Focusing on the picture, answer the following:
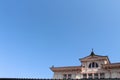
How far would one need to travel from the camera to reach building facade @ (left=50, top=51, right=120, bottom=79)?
2741 cm

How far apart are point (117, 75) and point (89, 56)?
19.5 ft

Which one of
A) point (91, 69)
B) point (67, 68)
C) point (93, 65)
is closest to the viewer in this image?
point (91, 69)

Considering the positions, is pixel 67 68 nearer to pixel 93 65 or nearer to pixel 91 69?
pixel 91 69

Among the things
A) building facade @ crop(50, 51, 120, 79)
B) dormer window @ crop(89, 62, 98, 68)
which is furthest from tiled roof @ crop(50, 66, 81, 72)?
dormer window @ crop(89, 62, 98, 68)

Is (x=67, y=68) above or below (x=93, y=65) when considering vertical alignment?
below

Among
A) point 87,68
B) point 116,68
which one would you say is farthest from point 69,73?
point 116,68

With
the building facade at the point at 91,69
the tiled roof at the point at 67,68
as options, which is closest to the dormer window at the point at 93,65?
the building facade at the point at 91,69

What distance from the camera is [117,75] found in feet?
87.7

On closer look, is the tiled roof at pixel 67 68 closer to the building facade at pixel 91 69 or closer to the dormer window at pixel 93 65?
the building facade at pixel 91 69

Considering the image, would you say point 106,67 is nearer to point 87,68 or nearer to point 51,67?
point 87,68

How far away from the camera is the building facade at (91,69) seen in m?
27.4

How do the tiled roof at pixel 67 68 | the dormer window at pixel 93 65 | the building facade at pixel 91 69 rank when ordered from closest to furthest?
the building facade at pixel 91 69
the dormer window at pixel 93 65
the tiled roof at pixel 67 68

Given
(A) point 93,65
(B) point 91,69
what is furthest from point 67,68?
(A) point 93,65

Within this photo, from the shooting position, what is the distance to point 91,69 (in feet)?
95.9
